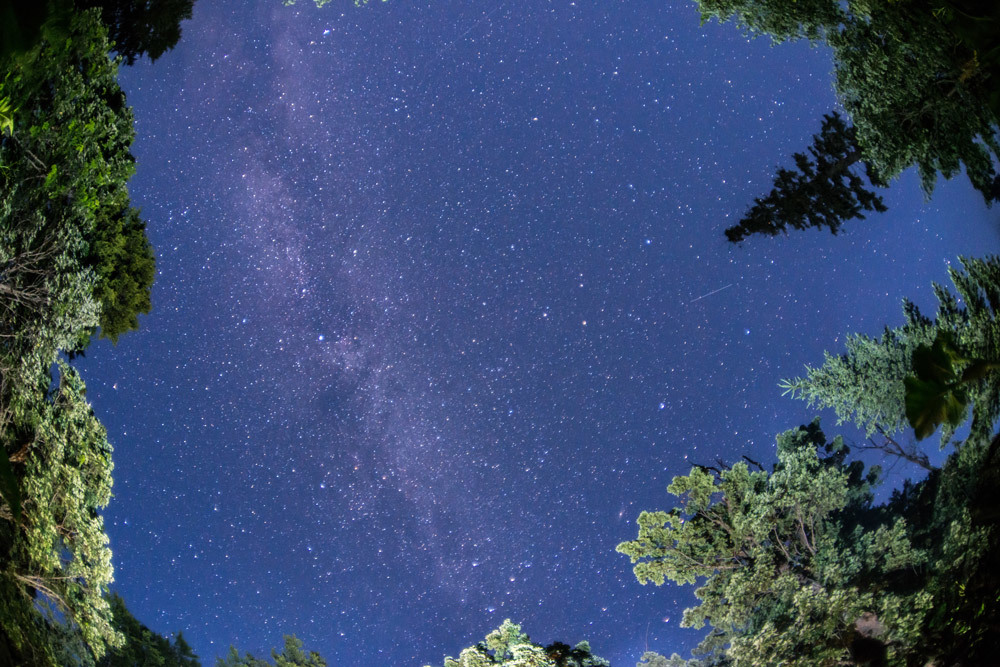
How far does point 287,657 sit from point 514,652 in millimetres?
9563

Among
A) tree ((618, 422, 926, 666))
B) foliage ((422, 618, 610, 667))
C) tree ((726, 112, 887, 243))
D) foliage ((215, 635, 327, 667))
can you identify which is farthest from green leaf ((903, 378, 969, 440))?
foliage ((215, 635, 327, 667))

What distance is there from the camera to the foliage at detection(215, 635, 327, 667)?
16859 mm

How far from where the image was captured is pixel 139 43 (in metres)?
11.0

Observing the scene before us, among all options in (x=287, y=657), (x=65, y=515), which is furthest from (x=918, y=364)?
(x=287, y=657)

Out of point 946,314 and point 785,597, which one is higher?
point 946,314

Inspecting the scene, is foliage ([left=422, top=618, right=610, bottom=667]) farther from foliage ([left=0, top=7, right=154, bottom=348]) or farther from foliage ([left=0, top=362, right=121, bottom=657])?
foliage ([left=0, top=7, right=154, bottom=348])

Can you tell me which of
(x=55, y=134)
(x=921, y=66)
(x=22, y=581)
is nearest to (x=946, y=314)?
(x=921, y=66)

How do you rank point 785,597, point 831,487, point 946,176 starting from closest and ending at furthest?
point 946,176, point 785,597, point 831,487

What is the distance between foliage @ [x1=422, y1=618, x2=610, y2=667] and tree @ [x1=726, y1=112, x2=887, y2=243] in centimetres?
1071

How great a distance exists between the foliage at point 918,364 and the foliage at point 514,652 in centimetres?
762

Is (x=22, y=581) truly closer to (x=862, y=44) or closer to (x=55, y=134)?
(x=55, y=134)

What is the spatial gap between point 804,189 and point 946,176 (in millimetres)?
4559

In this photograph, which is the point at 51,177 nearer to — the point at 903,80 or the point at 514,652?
the point at 514,652

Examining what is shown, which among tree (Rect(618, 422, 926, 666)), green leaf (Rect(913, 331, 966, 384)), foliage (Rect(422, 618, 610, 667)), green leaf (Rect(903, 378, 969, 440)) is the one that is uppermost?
tree (Rect(618, 422, 926, 666))
